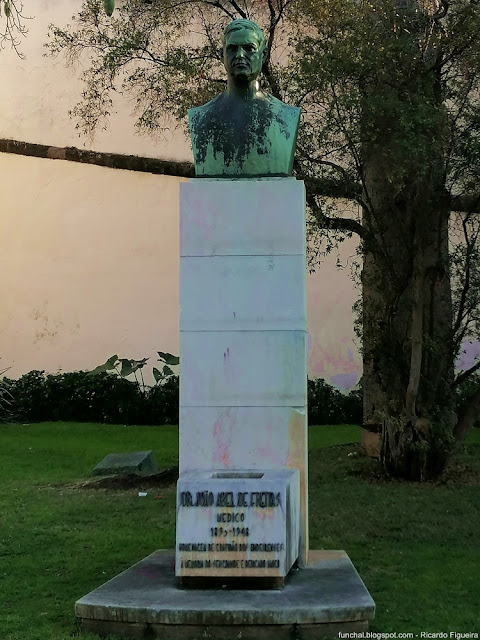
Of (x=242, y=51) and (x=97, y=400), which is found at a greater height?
(x=242, y=51)

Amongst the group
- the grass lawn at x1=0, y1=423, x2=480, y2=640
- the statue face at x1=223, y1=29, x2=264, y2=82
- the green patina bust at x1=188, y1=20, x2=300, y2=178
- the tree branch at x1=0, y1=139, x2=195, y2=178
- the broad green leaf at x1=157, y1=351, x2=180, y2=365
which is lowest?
the grass lawn at x1=0, y1=423, x2=480, y2=640

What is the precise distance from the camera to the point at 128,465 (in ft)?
26.9

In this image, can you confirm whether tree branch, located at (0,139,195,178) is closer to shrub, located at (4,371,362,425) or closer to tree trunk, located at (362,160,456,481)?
shrub, located at (4,371,362,425)

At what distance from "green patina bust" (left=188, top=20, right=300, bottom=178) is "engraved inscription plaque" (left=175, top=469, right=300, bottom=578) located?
1.77 m

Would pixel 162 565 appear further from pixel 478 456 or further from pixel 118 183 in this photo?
pixel 118 183

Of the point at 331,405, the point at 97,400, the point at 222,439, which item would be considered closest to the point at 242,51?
the point at 222,439

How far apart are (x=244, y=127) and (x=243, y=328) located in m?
1.11

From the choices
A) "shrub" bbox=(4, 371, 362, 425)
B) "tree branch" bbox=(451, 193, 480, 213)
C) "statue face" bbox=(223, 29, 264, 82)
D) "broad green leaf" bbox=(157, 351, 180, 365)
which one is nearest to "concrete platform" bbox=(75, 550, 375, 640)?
"statue face" bbox=(223, 29, 264, 82)

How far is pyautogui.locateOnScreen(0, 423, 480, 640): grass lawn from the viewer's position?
415 cm

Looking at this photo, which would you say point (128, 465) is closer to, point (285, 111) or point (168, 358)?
point (168, 358)

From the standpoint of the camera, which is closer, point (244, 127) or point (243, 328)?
point (243, 328)

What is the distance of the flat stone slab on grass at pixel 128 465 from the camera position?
816 centimetres

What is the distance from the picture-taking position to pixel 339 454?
9.41 m

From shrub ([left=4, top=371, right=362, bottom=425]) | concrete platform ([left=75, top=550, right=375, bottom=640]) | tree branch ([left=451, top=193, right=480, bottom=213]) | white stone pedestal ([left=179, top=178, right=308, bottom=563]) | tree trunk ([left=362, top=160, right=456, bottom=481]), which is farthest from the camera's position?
shrub ([left=4, top=371, right=362, bottom=425])
